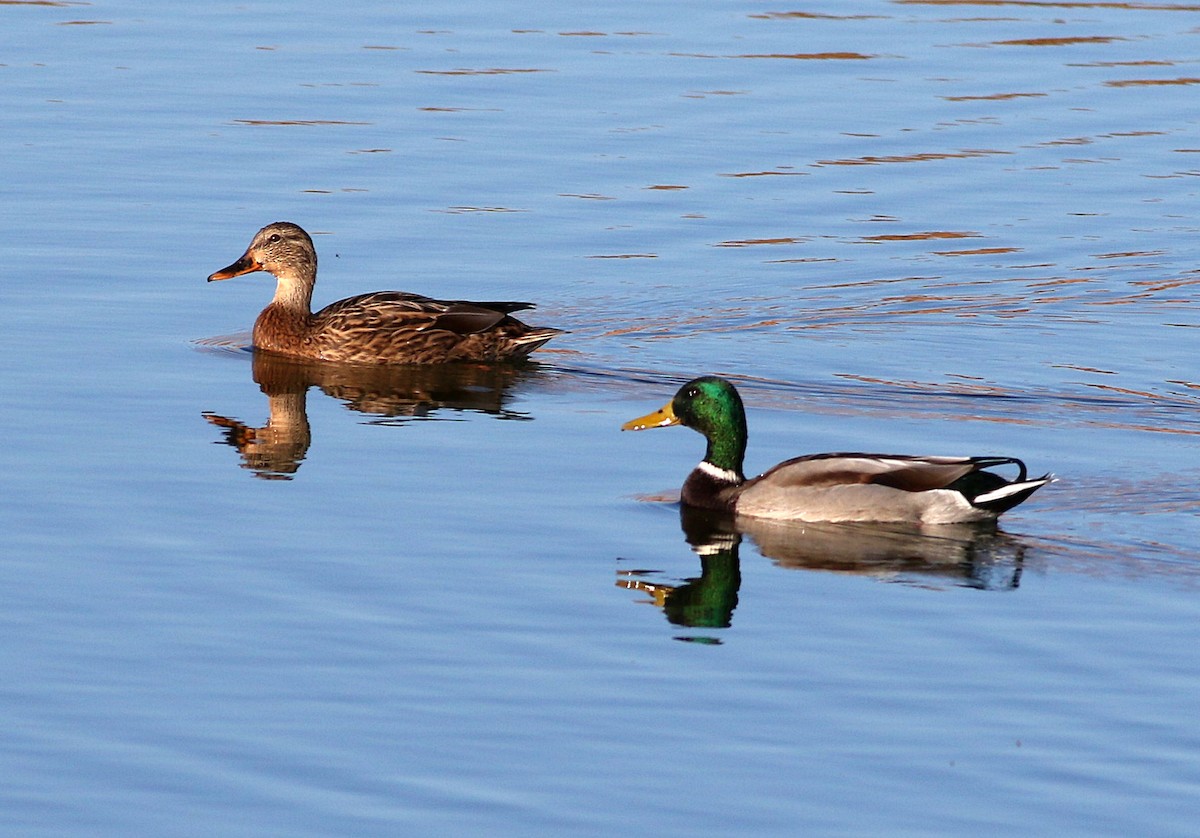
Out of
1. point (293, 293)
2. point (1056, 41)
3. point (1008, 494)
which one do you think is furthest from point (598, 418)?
point (1056, 41)

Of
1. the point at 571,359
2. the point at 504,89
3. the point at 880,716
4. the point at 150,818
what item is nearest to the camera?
the point at 150,818

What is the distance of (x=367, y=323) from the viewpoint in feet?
54.1

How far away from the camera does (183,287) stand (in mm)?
17547

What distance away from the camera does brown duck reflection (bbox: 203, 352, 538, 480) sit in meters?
13.9

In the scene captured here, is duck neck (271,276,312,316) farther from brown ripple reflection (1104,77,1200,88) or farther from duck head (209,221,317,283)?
brown ripple reflection (1104,77,1200,88)

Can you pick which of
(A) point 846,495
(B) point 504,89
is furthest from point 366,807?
(B) point 504,89

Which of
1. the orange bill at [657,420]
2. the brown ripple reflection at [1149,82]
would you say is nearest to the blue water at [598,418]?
the brown ripple reflection at [1149,82]

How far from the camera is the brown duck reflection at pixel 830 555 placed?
10.9 m

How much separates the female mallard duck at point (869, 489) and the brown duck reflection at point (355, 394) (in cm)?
246

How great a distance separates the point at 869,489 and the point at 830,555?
2.14ft

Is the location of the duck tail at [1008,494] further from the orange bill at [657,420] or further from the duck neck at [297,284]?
the duck neck at [297,284]

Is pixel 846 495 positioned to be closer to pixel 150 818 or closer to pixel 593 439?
pixel 593 439

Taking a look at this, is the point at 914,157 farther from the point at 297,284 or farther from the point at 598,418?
the point at 598,418

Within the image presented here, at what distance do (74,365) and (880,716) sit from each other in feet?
26.3
